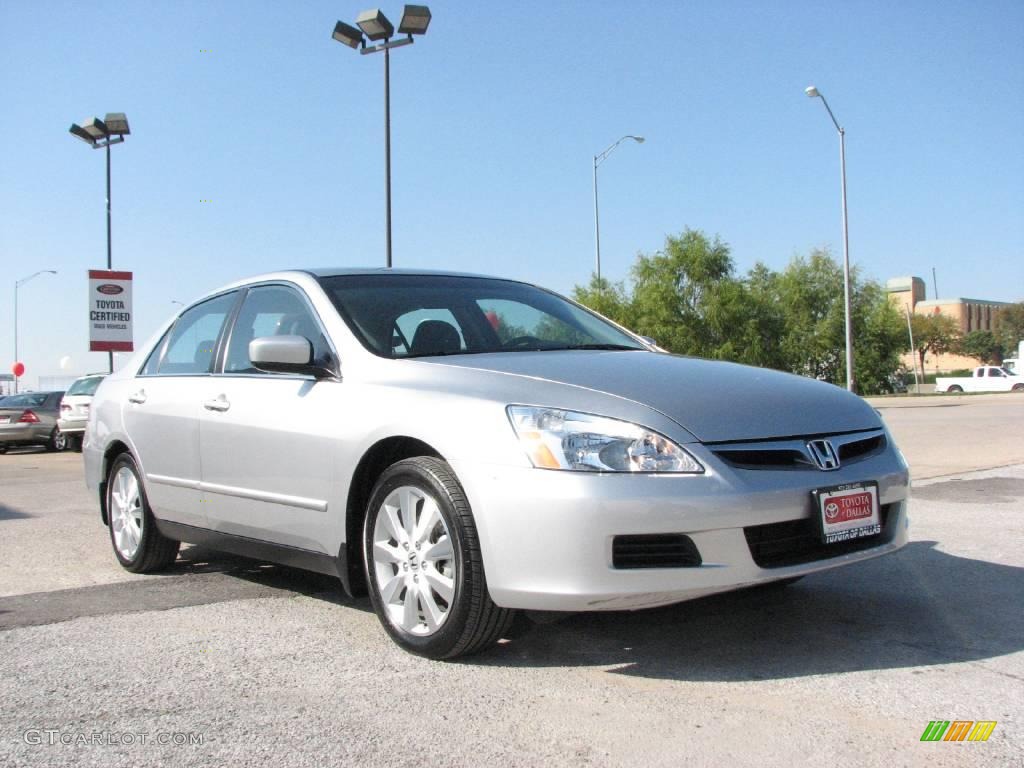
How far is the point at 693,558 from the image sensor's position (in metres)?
3.31

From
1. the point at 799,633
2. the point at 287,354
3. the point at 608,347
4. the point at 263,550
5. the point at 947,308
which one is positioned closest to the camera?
the point at 799,633

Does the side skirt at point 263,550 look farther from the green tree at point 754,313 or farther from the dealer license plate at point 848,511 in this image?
the green tree at point 754,313

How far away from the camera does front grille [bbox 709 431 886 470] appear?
341 cm

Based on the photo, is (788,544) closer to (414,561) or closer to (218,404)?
(414,561)

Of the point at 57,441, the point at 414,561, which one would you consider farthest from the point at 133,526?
the point at 57,441

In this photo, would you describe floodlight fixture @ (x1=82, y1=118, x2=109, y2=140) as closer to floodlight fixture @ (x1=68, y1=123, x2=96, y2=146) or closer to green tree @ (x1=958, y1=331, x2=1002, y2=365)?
floodlight fixture @ (x1=68, y1=123, x2=96, y2=146)

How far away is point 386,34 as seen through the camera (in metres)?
16.6

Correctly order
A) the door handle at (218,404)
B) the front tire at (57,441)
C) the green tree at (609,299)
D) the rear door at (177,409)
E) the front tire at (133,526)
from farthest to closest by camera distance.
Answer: the green tree at (609,299) < the front tire at (57,441) < the front tire at (133,526) < the rear door at (177,409) < the door handle at (218,404)

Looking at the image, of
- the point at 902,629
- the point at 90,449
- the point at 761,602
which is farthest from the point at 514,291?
the point at 90,449

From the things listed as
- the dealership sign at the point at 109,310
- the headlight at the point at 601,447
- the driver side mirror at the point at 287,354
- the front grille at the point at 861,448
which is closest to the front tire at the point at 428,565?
the headlight at the point at 601,447

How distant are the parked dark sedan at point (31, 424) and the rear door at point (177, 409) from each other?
16.9 m

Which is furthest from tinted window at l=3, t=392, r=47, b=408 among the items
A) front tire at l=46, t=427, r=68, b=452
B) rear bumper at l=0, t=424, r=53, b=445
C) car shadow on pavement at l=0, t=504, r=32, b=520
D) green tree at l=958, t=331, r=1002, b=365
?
green tree at l=958, t=331, r=1002, b=365

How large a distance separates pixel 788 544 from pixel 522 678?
1015mm

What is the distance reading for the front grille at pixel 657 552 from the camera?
10.8 feet
